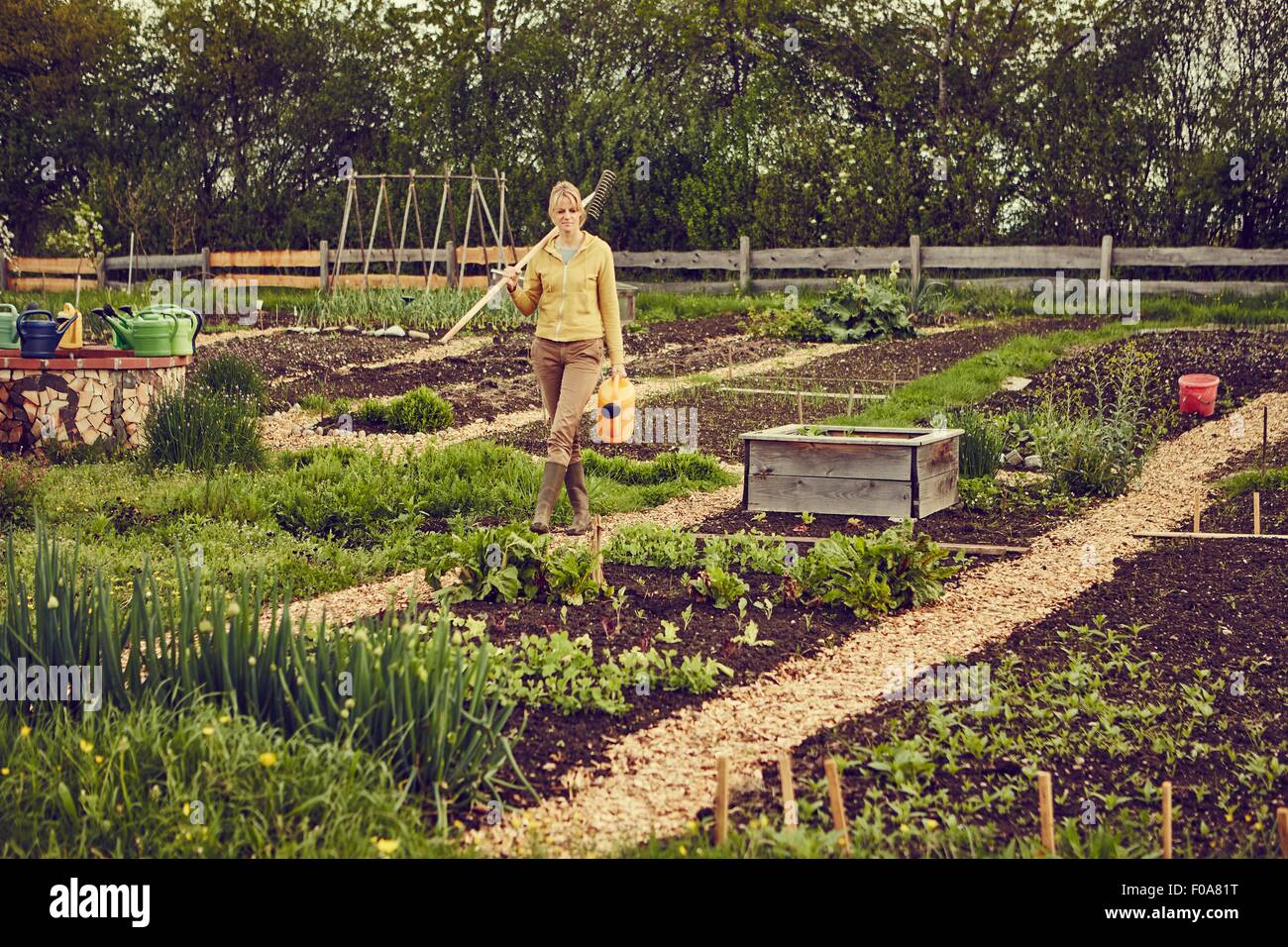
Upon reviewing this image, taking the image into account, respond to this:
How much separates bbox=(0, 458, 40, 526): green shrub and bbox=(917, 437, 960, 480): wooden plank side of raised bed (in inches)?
195

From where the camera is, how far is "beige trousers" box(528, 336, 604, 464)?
7.66 meters

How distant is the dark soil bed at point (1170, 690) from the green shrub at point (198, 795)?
1.07m

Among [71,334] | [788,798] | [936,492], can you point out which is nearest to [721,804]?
[788,798]

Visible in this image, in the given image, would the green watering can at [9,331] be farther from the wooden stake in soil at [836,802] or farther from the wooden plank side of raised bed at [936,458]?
the wooden stake in soil at [836,802]

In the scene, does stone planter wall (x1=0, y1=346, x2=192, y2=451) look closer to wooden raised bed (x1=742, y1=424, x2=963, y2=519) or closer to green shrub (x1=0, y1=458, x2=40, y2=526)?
green shrub (x1=0, y1=458, x2=40, y2=526)

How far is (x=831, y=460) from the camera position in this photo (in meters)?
8.23

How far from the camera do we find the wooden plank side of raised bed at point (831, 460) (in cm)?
809

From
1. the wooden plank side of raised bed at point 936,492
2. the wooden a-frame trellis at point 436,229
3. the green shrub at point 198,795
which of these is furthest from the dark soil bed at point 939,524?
the wooden a-frame trellis at point 436,229

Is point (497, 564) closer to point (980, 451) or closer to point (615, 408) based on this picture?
point (615, 408)

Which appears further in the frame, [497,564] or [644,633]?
[497,564]

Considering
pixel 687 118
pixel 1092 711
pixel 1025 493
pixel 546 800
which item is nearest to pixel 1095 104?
pixel 687 118

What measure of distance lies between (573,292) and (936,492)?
97.1 inches
